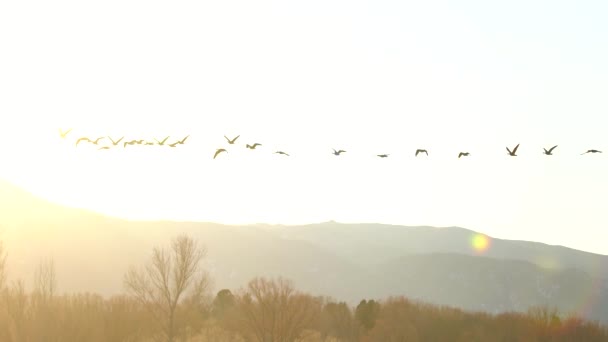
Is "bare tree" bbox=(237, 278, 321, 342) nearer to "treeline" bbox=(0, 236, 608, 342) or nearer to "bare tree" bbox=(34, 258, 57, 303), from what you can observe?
"treeline" bbox=(0, 236, 608, 342)

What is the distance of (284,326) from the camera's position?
49438 mm

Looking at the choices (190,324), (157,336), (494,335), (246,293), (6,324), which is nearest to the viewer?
(6,324)

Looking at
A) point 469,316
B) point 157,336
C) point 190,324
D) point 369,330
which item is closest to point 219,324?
point 190,324

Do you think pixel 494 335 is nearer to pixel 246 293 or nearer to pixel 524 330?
pixel 524 330

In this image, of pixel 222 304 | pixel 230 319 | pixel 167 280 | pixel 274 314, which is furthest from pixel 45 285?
pixel 274 314

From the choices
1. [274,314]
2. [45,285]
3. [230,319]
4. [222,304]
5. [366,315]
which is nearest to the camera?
[274,314]

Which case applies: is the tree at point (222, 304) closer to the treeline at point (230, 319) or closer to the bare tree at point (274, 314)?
the treeline at point (230, 319)

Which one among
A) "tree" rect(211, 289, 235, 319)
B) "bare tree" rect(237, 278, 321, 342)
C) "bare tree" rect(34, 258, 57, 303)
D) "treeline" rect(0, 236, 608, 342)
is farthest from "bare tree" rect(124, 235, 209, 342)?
"tree" rect(211, 289, 235, 319)

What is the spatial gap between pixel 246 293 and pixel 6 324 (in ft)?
59.6

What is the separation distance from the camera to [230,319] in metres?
68.9

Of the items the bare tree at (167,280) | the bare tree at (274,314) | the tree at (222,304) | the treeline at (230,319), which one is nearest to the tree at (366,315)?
the treeline at (230,319)

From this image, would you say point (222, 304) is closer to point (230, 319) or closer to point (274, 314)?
point (230, 319)

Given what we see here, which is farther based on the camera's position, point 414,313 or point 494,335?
point 414,313

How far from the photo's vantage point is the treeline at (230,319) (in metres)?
48.3
